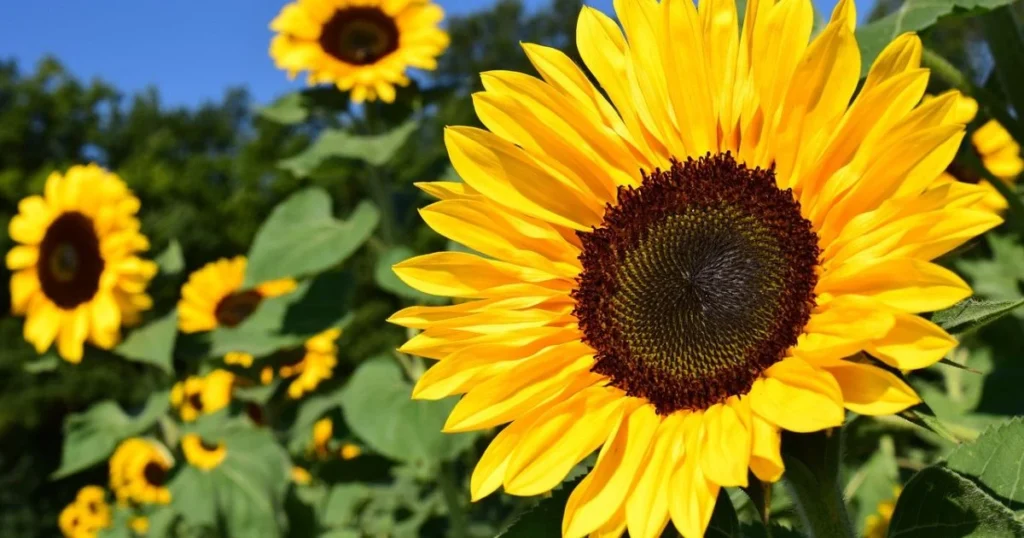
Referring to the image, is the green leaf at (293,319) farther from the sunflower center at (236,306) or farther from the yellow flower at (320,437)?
the yellow flower at (320,437)

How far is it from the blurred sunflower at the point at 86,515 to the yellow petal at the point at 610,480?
7.69 m

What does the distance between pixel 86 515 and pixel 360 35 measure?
650cm

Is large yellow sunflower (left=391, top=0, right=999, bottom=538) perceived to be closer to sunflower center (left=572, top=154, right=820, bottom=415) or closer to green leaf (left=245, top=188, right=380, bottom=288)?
sunflower center (left=572, top=154, right=820, bottom=415)

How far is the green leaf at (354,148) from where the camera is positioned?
315 centimetres

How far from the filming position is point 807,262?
121 centimetres

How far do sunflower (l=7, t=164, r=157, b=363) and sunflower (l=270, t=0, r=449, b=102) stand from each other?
0.89 metres

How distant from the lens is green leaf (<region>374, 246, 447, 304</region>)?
2775 mm

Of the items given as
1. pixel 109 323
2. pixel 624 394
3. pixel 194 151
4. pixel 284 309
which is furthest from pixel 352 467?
pixel 194 151

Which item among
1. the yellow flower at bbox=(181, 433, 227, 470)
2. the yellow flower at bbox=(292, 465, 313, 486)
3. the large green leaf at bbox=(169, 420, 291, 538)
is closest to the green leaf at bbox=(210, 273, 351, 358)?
the large green leaf at bbox=(169, 420, 291, 538)

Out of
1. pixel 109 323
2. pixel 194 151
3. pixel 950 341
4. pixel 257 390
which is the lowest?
pixel 950 341

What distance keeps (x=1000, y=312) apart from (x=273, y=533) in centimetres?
275

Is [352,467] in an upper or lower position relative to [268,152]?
lower

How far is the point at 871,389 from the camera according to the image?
0.99m

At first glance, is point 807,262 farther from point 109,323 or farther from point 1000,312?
point 109,323
